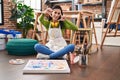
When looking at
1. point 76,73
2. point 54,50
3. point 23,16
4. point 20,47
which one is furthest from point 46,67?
point 23,16

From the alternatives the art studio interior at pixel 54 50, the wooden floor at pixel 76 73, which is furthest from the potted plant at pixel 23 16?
the wooden floor at pixel 76 73

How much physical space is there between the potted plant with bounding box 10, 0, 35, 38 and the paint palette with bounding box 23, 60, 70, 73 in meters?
2.32

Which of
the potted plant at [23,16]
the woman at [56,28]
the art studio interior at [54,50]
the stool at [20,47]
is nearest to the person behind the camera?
the art studio interior at [54,50]

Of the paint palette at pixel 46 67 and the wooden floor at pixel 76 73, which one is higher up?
the paint palette at pixel 46 67

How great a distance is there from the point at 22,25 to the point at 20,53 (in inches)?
66.3

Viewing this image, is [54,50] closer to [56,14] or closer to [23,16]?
[56,14]

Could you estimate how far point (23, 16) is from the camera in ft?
14.0

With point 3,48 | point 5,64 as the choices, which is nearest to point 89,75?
point 5,64

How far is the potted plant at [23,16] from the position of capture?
420 centimetres

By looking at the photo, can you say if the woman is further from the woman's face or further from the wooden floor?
the wooden floor

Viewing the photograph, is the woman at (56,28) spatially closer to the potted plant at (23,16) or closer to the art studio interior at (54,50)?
the art studio interior at (54,50)

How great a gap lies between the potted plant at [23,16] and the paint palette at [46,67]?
7.62 ft

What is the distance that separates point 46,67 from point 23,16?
8.48 ft

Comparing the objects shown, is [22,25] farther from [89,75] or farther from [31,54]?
[89,75]
